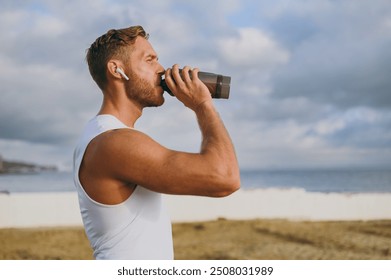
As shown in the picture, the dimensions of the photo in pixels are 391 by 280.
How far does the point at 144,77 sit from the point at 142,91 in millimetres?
38

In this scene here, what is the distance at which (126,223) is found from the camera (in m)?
1.14

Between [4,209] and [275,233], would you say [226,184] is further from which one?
[4,209]

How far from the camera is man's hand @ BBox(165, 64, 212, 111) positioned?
4.31 feet

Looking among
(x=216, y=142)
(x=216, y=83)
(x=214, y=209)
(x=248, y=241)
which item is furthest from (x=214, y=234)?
(x=216, y=142)

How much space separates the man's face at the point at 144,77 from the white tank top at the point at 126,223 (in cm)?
15

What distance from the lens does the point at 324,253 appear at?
5.61 meters

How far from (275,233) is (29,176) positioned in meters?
9.29

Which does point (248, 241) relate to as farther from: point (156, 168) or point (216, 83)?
point (156, 168)

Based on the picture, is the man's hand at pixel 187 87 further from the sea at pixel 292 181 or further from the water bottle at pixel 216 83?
the sea at pixel 292 181

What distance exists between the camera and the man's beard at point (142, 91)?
4.33 ft

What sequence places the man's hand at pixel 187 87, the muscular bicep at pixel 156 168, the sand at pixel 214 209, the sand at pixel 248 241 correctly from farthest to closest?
1. the sand at pixel 214 209
2. the sand at pixel 248 241
3. the man's hand at pixel 187 87
4. the muscular bicep at pixel 156 168

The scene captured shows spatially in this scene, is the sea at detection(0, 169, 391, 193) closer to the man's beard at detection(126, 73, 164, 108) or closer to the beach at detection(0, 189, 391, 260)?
the beach at detection(0, 189, 391, 260)

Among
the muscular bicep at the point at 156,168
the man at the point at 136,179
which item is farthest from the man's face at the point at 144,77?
the muscular bicep at the point at 156,168
